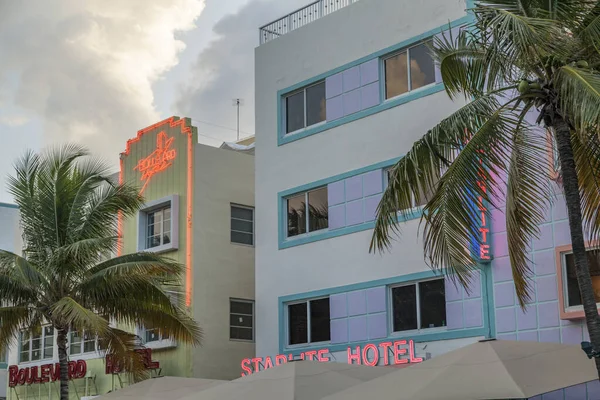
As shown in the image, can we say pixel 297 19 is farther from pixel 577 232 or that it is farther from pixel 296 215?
pixel 577 232

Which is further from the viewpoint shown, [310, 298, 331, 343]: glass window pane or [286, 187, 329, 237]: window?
[286, 187, 329, 237]: window

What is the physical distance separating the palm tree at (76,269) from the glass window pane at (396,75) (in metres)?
6.69

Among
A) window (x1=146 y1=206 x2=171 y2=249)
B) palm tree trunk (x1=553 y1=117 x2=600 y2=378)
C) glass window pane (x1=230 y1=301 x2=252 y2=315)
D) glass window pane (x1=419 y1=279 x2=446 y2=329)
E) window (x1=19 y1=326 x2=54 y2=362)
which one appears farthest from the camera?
window (x1=19 y1=326 x2=54 y2=362)

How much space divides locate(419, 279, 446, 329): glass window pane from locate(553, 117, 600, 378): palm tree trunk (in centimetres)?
863

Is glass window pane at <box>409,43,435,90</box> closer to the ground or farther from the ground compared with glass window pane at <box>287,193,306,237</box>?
farther from the ground

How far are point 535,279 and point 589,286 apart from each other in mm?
6535

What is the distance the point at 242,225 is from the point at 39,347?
34.5 ft

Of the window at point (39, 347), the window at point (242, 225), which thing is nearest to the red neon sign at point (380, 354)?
the window at point (242, 225)

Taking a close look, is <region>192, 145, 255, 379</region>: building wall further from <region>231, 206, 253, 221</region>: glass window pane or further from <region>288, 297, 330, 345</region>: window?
<region>288, 297, 330, 345</region>: window

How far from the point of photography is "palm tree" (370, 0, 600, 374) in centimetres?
1254

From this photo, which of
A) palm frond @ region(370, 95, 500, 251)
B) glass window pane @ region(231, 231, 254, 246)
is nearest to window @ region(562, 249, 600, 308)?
palm frond @ region(370, 95, 500, 251)

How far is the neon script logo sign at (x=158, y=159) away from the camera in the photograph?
31.7 meters

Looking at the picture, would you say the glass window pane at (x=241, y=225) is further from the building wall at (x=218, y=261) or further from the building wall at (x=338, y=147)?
the building wall at (x=338, y=147)

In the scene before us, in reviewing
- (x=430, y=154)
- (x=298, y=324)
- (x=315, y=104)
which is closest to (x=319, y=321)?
(x=298, y=324)
